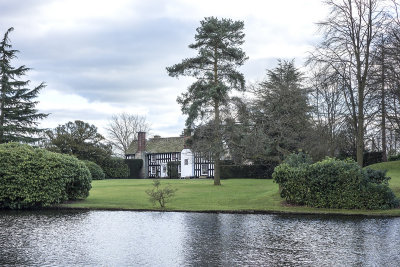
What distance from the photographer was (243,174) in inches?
2181

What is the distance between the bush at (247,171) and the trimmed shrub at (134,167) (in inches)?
782

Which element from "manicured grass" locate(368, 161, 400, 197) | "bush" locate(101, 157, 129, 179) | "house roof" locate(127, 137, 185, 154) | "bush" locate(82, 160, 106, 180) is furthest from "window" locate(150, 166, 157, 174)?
"manicured grass" locate(368, 161, 400, 197)

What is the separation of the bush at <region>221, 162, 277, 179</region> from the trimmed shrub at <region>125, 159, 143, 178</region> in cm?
1985

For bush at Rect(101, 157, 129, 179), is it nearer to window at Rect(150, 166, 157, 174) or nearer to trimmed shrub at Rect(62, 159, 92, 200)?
window at Rect(150, 166, 157, 174)

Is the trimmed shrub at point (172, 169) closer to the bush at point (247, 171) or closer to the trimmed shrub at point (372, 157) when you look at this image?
the bush at point (247, 171)

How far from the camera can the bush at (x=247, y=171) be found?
5334 centimetres

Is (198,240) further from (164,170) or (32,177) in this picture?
(164,170)

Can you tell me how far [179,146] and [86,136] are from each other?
1791 cm

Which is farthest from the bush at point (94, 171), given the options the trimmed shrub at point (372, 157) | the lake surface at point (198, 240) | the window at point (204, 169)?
the lake surface at point (198, 240)

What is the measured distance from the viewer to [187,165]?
7300 cm

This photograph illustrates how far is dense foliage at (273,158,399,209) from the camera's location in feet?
72.8

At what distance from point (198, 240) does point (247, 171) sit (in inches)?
1638

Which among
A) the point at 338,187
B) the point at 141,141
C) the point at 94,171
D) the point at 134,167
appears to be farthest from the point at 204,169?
the point at 338,187

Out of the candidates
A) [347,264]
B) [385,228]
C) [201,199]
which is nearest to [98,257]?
[347,264]
